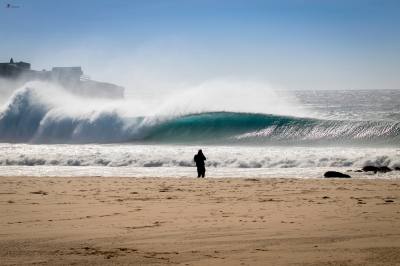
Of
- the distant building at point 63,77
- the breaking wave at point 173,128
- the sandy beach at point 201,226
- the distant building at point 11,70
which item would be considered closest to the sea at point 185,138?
the breaking wave at point 173,128

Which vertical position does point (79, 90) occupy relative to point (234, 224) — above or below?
above

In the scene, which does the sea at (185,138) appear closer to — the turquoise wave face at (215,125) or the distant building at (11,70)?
the turquoise wave face at (215,125)

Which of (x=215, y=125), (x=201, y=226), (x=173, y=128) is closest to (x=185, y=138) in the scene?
(x=173, y=128)

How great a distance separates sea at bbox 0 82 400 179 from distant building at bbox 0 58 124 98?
16.7 m

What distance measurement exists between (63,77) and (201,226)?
51899 mm

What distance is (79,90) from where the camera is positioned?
4938 cm

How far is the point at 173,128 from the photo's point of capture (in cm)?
2792

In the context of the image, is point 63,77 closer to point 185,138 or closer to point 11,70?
point 11,70

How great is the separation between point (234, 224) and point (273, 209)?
4.41ft

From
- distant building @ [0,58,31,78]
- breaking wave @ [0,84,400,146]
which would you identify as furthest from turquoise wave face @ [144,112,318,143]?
distant building @ [0,58,31,78]

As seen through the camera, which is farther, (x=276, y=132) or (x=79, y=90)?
(x=79, y=90)

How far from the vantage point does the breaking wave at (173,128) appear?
2422cm

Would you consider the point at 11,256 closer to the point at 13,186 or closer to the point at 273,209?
the point at 273,209

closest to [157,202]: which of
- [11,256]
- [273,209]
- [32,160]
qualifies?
[273,209]
